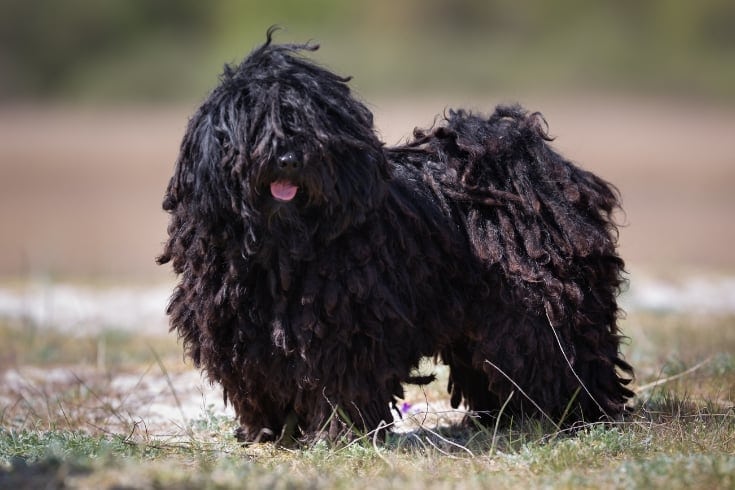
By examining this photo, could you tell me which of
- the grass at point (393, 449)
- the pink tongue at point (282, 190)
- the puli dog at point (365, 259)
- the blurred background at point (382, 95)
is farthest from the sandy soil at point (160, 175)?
the pink tongue at point (282, 190)

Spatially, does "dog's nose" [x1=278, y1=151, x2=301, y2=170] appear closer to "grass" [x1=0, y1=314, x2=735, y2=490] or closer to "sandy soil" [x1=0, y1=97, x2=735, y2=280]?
"grass" [x1=0, y1=314, x2=735, y2=490]

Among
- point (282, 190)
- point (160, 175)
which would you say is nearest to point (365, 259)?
point (282, 190)

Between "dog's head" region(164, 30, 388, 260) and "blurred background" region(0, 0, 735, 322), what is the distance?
8.53 meters

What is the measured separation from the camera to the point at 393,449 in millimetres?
6484

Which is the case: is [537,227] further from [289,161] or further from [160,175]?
[160,175]

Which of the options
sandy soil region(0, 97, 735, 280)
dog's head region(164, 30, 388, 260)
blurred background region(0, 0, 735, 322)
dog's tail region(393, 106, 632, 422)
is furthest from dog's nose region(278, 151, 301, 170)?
sandy soil region(0, 97, 735, 280)

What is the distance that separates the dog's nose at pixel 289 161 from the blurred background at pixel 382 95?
887cm

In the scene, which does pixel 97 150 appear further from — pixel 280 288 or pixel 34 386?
pixel 280 288

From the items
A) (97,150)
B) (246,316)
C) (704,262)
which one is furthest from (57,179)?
(246,316)

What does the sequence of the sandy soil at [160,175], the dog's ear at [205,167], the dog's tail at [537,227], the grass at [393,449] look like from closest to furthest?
the grass at [393,449]
the dog's ear at [205,167]
the dog's tail at [537,227]
the sandy soil at [160,175]

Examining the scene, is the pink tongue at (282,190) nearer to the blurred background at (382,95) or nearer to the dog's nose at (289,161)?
the dog's nose at (289,161)

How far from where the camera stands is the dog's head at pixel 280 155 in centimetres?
610

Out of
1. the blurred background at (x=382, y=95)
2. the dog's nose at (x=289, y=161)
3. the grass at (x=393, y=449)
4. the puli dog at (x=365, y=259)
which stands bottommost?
the grass at (x=393, y=449)

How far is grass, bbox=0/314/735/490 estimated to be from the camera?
5.45 meters
